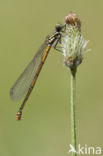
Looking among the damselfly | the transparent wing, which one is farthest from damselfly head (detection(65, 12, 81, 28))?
the transparent wing

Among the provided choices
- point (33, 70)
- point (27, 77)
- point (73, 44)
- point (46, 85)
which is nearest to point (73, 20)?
point (73, 44)

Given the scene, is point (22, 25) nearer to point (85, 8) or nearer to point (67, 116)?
point (85, 8)

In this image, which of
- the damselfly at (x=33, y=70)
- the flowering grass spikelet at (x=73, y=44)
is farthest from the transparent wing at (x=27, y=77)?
the flowering grass spikelet at (x=73, y=44)

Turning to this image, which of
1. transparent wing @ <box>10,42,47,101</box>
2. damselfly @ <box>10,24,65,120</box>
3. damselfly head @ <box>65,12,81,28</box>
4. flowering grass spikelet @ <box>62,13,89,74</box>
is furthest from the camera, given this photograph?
transparent wing @ <box>10,42,47,101</box>

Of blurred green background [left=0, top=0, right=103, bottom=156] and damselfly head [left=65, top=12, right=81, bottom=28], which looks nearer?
damselfly head [left=65, top=12, right=81, bottom=28]

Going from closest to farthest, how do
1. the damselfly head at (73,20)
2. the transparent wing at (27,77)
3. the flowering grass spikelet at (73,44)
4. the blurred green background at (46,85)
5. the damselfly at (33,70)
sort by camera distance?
1. the flowering grass spikelet at (73,44)
2. the damselfly head at (73,20)
3. the damselfly at (33,70)
4. the transparent wing at (27,77)
5. the blurred green background at (46,85)

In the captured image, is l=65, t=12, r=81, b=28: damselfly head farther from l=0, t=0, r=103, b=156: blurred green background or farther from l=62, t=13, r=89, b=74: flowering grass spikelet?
l=0, t=0, r=103, b=156: blurred green background

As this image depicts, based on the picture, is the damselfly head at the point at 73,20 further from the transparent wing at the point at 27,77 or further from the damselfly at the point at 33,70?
the transparent wing at the point at 27,77

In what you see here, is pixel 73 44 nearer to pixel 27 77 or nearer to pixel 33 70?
pixel 33 70
